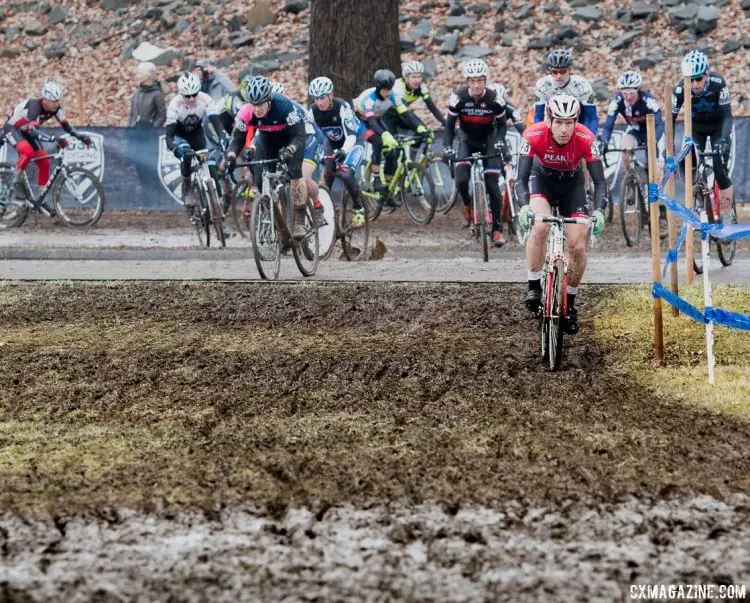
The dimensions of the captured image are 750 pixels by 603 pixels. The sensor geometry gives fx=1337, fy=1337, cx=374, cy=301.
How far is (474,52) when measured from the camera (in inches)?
1183

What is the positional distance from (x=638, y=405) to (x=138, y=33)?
28.8 metres

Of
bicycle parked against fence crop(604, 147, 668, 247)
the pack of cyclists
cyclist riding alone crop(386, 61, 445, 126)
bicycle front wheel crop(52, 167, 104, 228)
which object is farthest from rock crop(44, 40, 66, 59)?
bicycle parked against fence crop(604, 147, 668, 247)

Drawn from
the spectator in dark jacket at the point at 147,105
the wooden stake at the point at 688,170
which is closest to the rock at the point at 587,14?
the spectator in dark jacket at the point at 147,105

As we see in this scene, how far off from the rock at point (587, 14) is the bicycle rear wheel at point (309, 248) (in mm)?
19065

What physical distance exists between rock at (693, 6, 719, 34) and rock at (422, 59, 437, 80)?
19.2 feet

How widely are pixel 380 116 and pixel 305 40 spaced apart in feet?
45.1

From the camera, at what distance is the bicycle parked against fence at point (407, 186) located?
741 inches

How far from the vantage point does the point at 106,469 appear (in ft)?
19.5

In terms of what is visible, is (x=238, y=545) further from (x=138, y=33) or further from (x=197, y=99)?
(x=138, y=33)

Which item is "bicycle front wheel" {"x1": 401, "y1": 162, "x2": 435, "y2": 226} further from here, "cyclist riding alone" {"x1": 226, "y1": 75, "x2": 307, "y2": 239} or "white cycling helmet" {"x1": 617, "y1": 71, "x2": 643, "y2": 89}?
"cyclist riding alone" {"x1": 226, "y1": 75, "x2": 307, "y2": 239}

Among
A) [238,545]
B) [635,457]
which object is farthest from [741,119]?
[238,545]

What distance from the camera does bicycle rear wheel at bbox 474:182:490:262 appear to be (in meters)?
14.3

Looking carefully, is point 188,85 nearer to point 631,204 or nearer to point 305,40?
point 631,204

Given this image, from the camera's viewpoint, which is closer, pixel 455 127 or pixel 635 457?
pixel 635 457
